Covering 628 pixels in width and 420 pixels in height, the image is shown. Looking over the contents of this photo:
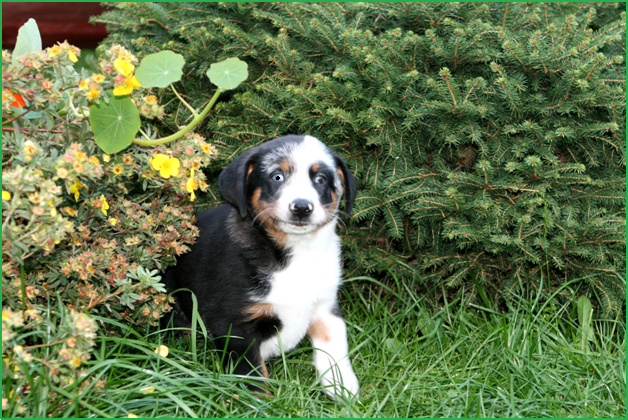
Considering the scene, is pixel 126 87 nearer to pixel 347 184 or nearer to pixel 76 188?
pixel 76 188

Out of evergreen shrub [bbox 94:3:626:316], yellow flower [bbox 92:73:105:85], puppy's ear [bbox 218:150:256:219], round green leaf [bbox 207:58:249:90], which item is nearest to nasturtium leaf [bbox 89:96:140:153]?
yellow flower [bbox 92:73:105:85]

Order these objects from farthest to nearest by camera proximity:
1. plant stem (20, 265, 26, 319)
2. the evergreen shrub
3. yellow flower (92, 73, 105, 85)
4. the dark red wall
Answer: the dark red wall → the evergreen shrub → yellow flower (92, 73, 105, 85) → plant stem (20, 265, 26, 319)

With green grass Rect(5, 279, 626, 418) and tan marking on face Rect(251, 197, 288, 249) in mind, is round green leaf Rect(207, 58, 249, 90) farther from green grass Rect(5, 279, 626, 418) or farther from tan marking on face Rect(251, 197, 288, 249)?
green grass Rect(5, 279, 626, 418)

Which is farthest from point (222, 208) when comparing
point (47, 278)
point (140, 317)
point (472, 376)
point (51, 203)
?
point (472, 376)

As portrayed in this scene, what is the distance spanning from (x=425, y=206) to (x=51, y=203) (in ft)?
7.11

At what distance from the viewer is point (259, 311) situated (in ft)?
9.86

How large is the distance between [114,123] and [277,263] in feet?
3.65

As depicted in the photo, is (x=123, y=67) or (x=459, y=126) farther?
(x=459, y=126)

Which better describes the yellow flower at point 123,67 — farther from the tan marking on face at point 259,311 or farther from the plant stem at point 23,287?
the tan marking on face at point 259,311

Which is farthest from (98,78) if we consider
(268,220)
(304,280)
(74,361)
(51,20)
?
(51,20)

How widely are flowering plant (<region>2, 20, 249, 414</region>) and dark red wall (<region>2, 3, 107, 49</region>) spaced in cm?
589

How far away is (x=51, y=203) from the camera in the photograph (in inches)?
91.7

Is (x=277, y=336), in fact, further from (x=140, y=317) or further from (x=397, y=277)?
(x=397, y=277)

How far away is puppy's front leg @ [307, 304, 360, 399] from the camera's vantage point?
121 inches
